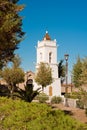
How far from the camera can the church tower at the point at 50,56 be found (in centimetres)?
6266

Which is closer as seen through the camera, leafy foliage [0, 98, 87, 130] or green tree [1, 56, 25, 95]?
leafy foliage [0, 98, 87, 130]

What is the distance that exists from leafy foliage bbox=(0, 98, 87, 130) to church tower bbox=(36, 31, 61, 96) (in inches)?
2086

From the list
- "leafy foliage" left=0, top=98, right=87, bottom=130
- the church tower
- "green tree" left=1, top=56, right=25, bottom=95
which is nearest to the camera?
"leafy foliage" left=0, top=98, right=87, bottom=130

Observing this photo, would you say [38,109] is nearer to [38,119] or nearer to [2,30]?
[38,119]

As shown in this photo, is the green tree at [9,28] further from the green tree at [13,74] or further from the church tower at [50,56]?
the church tower at [50,56]

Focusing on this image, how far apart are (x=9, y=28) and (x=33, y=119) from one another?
11.5m

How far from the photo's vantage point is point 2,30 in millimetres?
19141

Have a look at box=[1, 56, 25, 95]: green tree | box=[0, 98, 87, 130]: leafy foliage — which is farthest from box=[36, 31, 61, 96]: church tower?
box=[0, 98, 87, 130]: leafy foliage

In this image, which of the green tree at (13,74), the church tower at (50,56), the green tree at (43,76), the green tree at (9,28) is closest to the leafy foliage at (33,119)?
the green tree at (9,28)

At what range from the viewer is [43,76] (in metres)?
57.3

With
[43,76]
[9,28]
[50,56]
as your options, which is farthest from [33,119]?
[50,56]

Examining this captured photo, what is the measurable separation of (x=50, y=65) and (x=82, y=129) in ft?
185

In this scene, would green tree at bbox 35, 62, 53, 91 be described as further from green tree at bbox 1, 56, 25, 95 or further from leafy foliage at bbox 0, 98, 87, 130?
leafy foliage at bbox 0, 98, 87, 130

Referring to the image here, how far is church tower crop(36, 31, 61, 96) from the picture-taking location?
2467 inches
